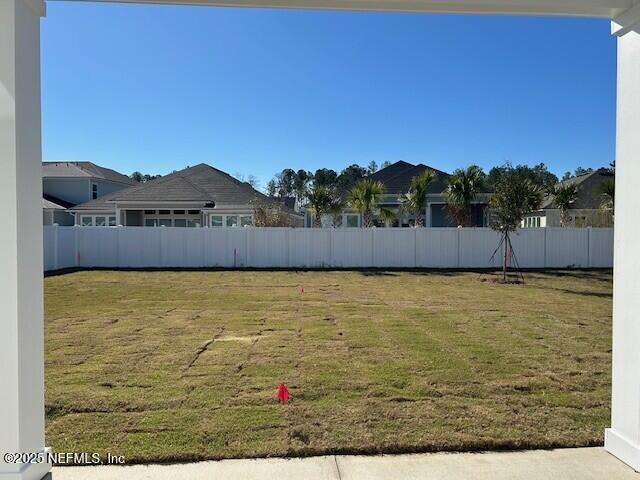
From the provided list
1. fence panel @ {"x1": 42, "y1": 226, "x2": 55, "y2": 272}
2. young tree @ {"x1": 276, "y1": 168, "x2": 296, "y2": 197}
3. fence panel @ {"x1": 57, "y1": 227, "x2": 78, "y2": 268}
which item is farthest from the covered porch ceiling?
young tree @ {"x1": 276, "y1": 168, "x2": 296, "y2": 197}

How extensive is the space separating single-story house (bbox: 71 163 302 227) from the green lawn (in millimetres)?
14111

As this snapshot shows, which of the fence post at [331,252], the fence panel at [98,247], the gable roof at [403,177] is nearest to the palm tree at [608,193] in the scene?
the gable roof at [403,177]

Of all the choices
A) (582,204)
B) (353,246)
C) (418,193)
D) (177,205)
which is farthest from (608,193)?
(177,205)

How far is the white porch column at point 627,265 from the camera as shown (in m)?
3.28

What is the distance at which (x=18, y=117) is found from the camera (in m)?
2.88

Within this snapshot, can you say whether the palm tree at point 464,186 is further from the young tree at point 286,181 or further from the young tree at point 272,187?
the young tree at point 286,181

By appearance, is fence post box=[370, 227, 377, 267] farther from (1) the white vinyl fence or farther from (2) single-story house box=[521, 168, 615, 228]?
(2) single-story house box=[521, 168, 615, 228]

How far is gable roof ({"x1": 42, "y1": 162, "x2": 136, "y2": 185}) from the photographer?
31375mm

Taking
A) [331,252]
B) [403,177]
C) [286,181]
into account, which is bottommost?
[331,252]

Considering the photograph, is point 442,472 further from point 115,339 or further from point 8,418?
point 115,339

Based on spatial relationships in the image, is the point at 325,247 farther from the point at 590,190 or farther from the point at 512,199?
the point at 590,190

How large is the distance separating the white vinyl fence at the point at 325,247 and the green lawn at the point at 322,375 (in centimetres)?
910

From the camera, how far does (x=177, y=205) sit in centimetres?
2527

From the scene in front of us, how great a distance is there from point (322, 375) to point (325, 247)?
15.3 m
